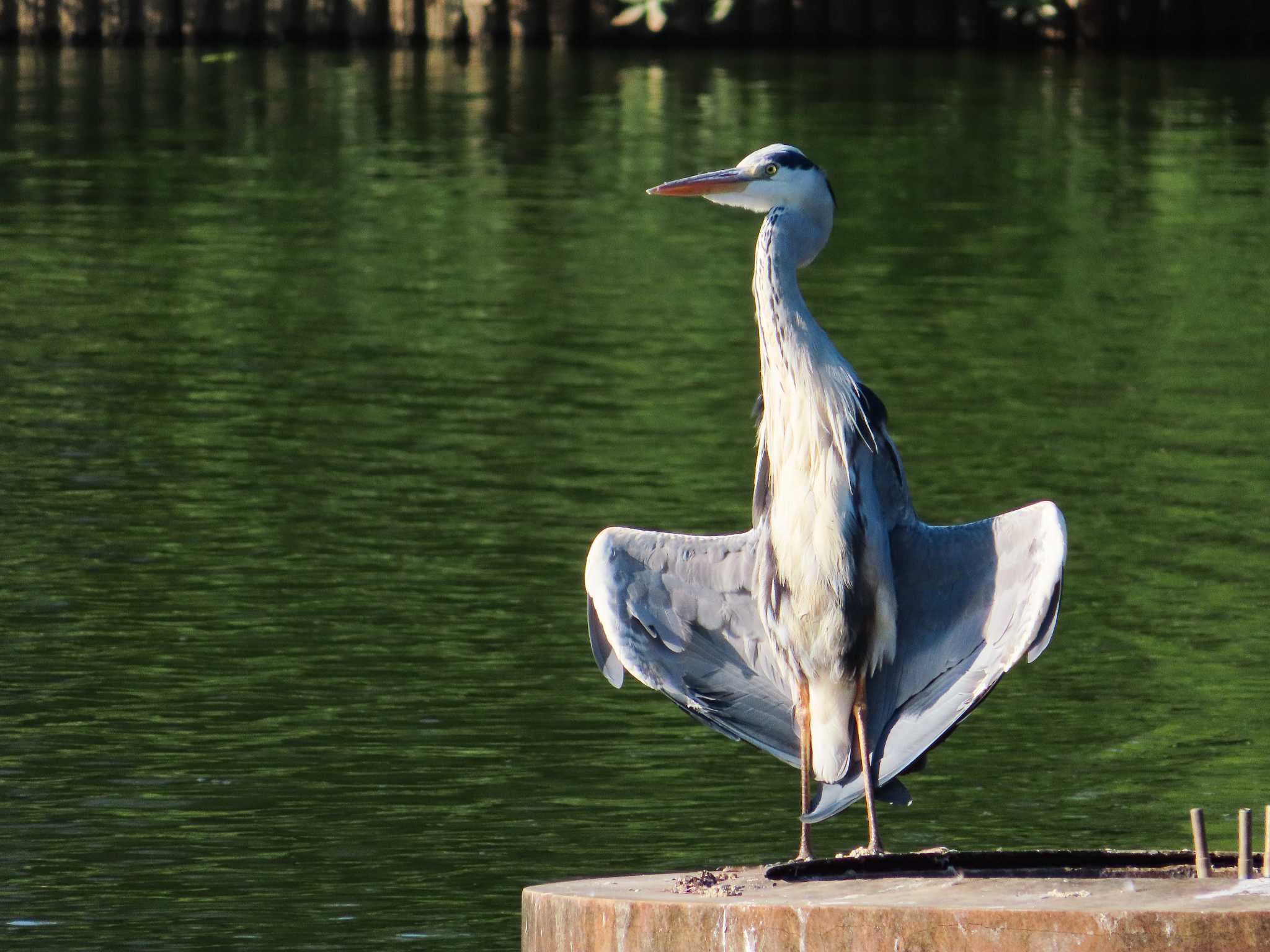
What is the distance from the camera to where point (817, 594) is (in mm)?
7629

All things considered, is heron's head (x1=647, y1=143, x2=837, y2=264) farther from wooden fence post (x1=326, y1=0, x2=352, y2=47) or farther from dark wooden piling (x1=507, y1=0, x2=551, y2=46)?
dark wooden piling (x1=507, y1=0, x2=551, y2=46)

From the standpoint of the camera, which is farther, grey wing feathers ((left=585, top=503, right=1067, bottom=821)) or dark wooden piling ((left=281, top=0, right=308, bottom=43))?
dark wooden piling ((left=281, top=0, right=308, bottom=43))

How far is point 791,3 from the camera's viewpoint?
120 feet

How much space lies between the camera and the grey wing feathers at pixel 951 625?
747 centimetres

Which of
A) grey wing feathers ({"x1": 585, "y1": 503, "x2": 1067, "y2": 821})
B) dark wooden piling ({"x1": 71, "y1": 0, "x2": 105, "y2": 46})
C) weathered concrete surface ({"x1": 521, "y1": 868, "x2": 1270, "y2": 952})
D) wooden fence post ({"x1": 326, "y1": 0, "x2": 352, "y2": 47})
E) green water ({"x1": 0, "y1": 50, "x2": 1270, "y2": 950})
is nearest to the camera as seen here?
weathered concrete surface ({"x1": 521, "y1": 868, "x2": 1270, "y2": 952})

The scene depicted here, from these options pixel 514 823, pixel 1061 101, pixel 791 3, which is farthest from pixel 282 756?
pixel 791 3

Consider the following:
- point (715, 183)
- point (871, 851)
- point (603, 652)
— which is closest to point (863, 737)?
point (871, 851)

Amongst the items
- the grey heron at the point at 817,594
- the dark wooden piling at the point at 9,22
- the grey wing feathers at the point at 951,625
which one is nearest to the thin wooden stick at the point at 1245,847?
the grey wing feathers at the point at 951,625

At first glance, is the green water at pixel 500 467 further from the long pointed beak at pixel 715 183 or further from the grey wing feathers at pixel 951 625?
the long pointed beak at pixel 715 183

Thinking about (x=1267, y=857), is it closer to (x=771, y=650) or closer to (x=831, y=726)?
(x=831, y=726)

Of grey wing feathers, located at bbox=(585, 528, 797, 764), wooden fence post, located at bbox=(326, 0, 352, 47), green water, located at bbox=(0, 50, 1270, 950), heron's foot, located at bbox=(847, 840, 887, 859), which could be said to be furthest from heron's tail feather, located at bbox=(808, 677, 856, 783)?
wooden fence post, located at bbox=(326, 0, 352, 47)

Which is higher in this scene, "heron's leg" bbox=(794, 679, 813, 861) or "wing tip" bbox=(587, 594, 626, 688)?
"wing tip" bbox=(587, 594, 626, 688)

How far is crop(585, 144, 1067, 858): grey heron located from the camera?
25.0ft

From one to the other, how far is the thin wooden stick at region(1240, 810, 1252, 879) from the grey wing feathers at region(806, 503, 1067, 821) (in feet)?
3.48
